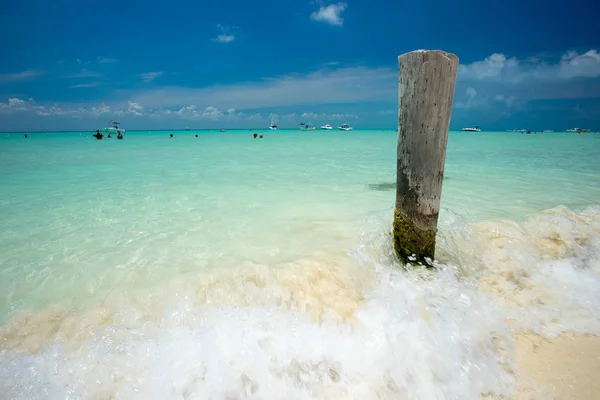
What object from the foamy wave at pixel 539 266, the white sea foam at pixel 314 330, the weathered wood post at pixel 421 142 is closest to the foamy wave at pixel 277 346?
the white sea foam at pixel 314 330

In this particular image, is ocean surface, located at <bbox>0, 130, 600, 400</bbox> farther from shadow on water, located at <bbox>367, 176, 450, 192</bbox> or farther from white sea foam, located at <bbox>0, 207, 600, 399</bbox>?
shadow on water, located at <bbox>367, 176, 450, 192</bbox>

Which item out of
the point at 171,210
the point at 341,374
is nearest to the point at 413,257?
the point at 341,374

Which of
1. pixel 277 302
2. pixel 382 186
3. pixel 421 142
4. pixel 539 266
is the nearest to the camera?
pixel 421 142

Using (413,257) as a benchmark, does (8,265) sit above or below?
below

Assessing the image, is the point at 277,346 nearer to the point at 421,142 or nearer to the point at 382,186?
the point at 421,142

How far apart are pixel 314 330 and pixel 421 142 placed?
225 cm

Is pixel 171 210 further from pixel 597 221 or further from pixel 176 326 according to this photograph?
pixel 597 221

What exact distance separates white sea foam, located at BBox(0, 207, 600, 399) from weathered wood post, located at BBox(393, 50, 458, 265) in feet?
1.64

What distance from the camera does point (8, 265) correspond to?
4465 millimetres

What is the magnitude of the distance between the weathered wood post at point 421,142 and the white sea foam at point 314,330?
0.50 meters

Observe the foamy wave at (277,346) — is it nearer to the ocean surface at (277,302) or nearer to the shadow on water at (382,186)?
the ocean surface at (277,302)

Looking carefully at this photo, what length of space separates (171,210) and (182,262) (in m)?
2.97

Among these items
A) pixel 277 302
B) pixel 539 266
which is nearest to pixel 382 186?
pixel 539 266

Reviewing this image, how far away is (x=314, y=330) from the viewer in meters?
3.03
